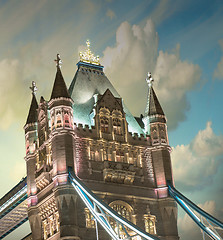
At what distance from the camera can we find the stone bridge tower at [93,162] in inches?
2397

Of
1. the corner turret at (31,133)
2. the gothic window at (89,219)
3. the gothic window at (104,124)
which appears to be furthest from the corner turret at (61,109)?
the gothic window at (89,219)

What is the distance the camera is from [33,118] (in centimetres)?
6956

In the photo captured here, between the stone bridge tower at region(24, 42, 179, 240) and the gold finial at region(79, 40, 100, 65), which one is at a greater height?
the gold finial at region(79, 40, 100, 65)

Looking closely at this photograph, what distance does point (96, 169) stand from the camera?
208ft

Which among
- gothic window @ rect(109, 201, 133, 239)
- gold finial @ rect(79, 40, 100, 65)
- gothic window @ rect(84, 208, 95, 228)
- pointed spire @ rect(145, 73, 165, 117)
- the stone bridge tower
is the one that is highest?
gold finial @ rect(79, 40, 100, 65)

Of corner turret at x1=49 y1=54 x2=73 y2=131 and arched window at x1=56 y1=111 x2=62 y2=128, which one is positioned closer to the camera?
arched window at x1=56 y1=111 x2=62 y2=128

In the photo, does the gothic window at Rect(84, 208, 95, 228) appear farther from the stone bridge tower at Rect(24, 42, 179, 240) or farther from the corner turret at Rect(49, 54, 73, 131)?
the corner turret at Rect(49, 54, 73, 131)

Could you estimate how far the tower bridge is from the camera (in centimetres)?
5972

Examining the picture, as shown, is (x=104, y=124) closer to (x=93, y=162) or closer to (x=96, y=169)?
(x=93, y=162)

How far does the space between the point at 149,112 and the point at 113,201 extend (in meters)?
11.8

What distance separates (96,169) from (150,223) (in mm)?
7465

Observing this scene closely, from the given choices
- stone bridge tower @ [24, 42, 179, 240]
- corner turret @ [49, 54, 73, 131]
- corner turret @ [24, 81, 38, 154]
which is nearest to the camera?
stone bridge tower @ [24, 42, 179, 240]

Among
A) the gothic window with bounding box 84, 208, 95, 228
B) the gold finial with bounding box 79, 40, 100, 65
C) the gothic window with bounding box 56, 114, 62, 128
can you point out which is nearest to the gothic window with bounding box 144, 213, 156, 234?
the gothic window with bounding box 84, 208, 95, 228

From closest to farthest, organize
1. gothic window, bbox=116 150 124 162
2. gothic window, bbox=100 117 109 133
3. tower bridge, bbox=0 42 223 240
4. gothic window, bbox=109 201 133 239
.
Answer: tower bridge, bbox=0 42 223 240
gothic window, bbox=109 201 133 239
gothic window, bbox=116 150 124 162
gothic window, bbox=100 117 109 133
